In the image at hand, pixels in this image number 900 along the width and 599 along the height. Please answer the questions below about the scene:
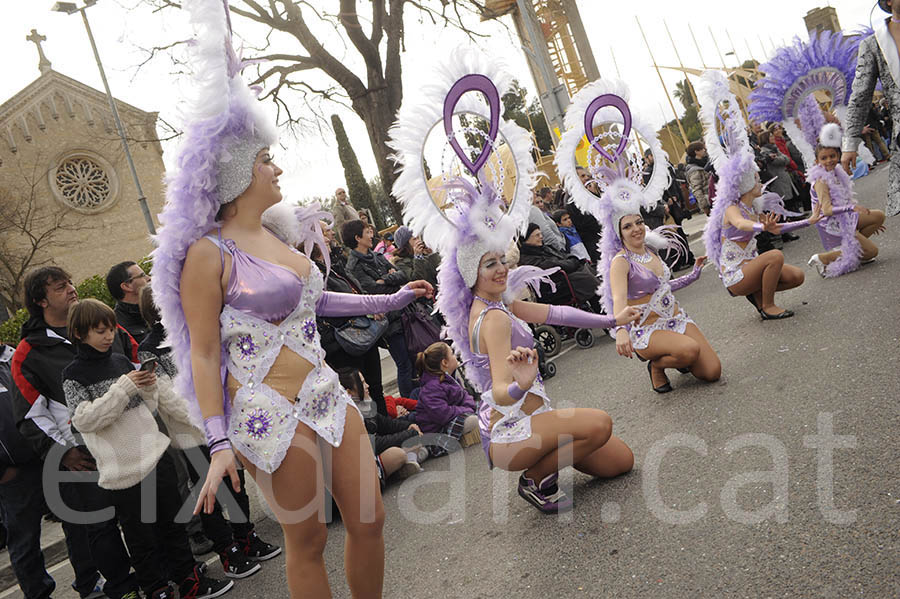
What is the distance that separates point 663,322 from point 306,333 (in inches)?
132

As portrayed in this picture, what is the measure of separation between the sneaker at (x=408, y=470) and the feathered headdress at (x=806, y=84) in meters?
4.62

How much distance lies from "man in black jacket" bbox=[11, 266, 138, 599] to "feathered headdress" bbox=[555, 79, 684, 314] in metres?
3.39

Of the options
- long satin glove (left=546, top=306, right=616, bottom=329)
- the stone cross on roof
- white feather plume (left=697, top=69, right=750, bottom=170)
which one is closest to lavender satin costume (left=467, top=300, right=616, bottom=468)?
long satin glove (left=546, top=306, right=616, bottom=329)

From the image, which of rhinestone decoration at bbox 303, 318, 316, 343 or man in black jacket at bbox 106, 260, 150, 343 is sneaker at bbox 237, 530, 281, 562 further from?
rhinestone decoration at bbox 303, 318, 316, 343

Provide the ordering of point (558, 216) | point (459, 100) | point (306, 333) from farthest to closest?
point (558, 216) < point (459, 100) < point (306, 333)

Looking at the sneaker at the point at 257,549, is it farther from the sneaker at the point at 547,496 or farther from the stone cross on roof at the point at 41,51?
the stone cross on roof at the point at 41,51

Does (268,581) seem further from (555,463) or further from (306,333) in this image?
(306,333)

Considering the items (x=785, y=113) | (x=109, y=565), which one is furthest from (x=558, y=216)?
(x=109, y=565)

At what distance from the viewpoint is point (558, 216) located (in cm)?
990

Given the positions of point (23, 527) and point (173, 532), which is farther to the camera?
point (23, 527)

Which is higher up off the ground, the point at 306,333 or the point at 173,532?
the point at 306,333

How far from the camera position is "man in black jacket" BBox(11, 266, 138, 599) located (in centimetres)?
413

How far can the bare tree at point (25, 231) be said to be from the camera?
24.5 meters

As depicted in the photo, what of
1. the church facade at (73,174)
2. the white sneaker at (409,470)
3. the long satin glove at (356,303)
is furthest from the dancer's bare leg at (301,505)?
the church facade at (73,174)
